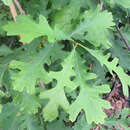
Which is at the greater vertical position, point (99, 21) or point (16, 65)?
point (99, 21)

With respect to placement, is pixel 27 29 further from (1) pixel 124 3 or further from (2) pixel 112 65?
(1) pixel 124 3

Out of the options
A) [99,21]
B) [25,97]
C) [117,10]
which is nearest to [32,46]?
[25,97]

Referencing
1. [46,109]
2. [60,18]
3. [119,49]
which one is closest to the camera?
[46,109]

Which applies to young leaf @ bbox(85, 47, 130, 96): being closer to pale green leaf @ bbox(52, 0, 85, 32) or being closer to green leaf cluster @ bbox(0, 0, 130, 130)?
green leaf cluster @ bbox(0, 0, 130, 130)

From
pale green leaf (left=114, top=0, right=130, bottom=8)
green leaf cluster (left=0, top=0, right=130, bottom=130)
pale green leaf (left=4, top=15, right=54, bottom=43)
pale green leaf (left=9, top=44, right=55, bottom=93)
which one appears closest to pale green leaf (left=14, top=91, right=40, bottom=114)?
green leaf cluster (left=0, top=0, right=130, bottom=130)

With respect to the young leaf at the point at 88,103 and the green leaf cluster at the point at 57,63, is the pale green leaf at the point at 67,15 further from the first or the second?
the young leaf at the point at 88,103

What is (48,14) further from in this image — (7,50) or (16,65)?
(16,65)

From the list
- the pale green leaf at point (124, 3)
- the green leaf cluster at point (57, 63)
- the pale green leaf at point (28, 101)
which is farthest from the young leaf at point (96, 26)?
the pale green leaf at point (28, 101)
